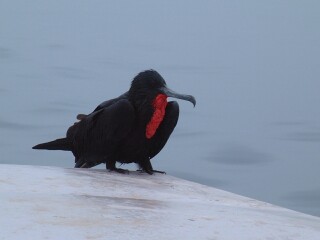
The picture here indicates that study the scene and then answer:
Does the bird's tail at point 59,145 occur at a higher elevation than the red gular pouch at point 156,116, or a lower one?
lower

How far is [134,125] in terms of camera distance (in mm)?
4559

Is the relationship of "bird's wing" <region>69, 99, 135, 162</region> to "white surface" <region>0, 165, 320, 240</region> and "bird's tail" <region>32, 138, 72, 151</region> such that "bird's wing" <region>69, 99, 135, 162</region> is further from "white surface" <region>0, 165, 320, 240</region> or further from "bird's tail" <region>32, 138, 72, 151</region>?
"white surface" <region>0, 165, 320, 240</region>

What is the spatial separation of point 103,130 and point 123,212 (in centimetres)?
199

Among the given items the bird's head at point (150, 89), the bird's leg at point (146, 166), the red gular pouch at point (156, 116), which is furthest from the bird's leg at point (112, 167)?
the bird's head at point (150, 89)

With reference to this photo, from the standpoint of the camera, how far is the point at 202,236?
7.80ft

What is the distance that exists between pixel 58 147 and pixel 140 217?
2.66 metres

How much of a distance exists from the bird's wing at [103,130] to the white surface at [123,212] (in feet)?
1.81

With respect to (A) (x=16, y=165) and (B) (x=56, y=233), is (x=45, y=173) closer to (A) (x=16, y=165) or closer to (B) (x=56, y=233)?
(A) (x=16, y=165)

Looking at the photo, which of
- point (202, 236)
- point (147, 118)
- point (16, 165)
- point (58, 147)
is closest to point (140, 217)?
point (202, 236)

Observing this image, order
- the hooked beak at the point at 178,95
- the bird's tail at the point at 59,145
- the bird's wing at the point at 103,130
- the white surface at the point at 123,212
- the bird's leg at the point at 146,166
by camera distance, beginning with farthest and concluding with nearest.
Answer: the bird's tail at the point at 59,145 < the bird's leg at the point at 146,166 < the hooked beak at the point at 178,95 < the bird's wing at the point at 103,130 < the white surface at the point at 123,212

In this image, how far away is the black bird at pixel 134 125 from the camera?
4508mm

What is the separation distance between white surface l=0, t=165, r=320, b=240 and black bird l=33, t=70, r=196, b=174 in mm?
578

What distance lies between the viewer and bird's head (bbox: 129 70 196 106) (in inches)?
180

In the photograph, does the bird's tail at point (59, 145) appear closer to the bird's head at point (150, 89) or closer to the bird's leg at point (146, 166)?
the bird's leg at point (146, 166)
